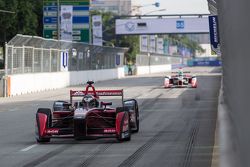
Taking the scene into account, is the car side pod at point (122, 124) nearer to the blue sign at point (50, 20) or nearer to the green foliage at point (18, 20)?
the blue sign at point (50, 20)

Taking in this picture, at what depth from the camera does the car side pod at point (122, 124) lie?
42.3ft

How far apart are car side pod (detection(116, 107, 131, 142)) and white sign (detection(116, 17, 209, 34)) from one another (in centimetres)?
6923

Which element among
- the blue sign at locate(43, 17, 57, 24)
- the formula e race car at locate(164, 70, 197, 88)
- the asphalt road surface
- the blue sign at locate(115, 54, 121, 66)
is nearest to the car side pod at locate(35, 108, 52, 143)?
the asphalt road surface

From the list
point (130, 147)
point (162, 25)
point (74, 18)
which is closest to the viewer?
point (130, 147)

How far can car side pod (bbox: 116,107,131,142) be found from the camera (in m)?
12.9

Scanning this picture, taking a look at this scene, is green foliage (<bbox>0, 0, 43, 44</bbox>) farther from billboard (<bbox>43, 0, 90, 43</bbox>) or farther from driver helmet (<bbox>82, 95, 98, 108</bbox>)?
driver helmet (<bbox>82, 95, 98, 108</bbox>)

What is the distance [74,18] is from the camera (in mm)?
60156

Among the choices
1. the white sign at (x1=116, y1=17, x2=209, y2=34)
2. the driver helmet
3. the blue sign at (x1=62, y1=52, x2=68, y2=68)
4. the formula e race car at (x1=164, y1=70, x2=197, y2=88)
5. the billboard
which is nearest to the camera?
the driver helmet

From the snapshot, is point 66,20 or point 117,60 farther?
point 117,60

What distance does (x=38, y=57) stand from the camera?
139ft

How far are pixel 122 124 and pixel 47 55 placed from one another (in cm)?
3259

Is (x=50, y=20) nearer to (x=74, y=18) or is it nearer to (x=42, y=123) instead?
(x=74, y=18)

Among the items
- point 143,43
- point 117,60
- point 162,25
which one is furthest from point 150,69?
point 117,60

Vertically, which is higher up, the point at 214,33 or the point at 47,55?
the point at 214,33
